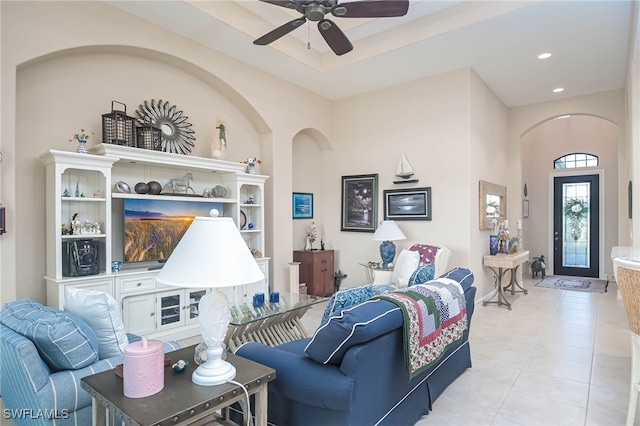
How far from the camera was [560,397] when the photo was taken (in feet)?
8.98

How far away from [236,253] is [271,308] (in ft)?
5.68

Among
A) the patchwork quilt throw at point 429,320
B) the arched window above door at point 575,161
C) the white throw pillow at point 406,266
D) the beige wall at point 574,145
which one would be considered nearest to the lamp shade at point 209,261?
the patchwork quilt throw at point 429,320

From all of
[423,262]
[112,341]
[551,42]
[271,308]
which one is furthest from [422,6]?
[112,341]

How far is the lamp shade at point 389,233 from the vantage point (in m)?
5.37

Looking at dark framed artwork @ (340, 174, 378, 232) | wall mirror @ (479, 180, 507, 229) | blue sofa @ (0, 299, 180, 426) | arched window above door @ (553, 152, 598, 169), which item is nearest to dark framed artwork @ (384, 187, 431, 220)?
dark framed artwork @ (340, 174, 378, 232)

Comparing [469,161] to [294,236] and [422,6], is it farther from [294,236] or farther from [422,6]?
[294,236]

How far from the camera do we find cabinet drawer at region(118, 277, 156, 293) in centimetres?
365

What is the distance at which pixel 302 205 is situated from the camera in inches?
253

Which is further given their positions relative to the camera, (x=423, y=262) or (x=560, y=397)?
(x=423, y=262)

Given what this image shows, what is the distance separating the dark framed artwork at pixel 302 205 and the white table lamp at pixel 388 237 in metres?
1.49

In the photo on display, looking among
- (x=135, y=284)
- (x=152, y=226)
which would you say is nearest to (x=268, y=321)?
(x=135, y=284)

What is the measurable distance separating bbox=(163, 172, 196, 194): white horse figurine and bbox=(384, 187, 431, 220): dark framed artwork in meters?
3.02

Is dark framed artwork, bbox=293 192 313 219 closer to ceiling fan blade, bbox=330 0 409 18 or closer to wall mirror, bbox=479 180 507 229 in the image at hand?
wall mirror, bbox=479 180 507 229

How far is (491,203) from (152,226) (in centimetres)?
499
